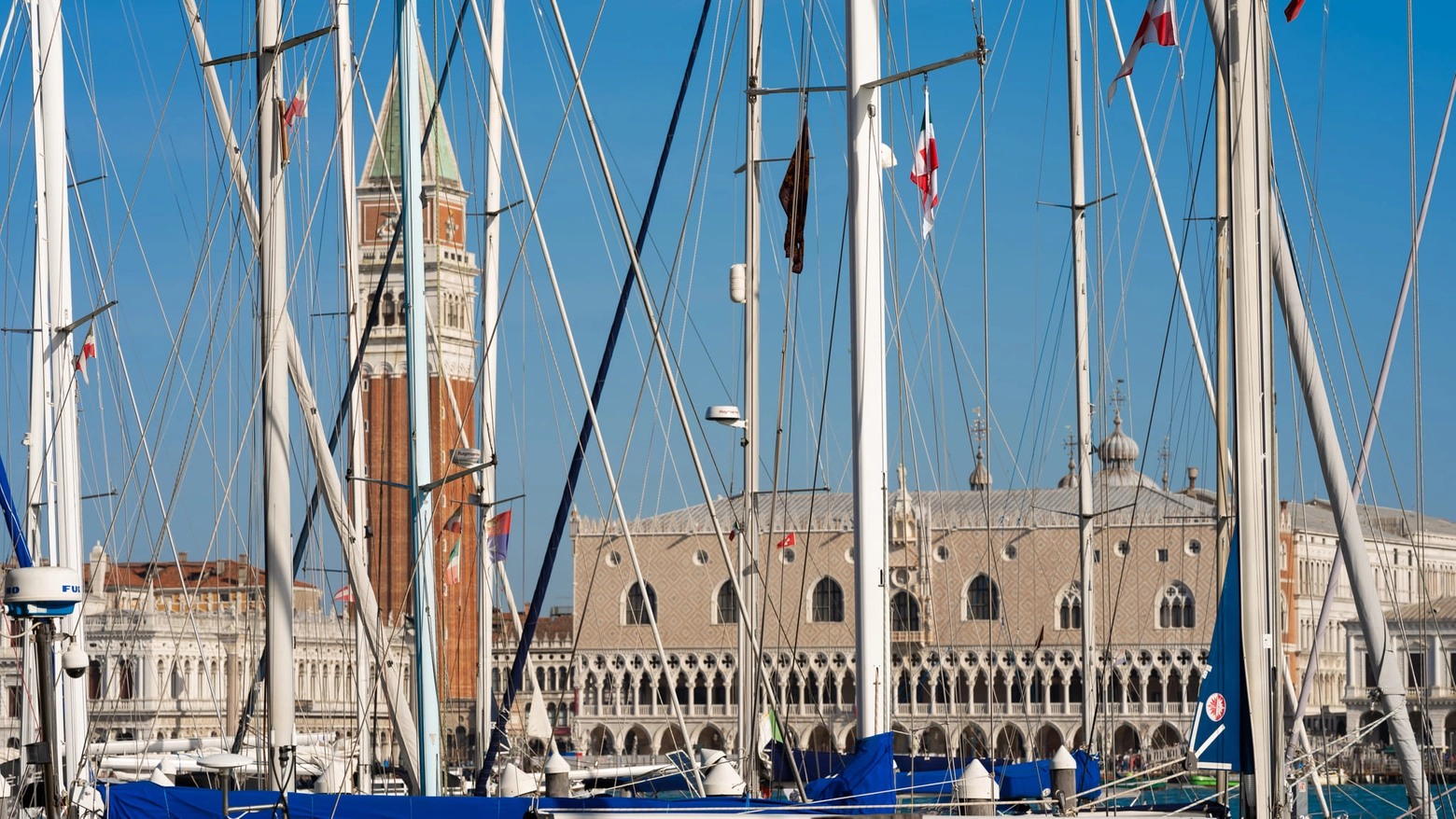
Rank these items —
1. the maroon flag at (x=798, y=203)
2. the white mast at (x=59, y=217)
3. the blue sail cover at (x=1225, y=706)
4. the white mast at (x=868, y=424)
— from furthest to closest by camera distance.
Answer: the white mast at (x=59, y=217) → the maroon flag at (x=798, y=203) → the white mast at (x=868, y=424) → the blue sail cover at (x=1225, y=706)

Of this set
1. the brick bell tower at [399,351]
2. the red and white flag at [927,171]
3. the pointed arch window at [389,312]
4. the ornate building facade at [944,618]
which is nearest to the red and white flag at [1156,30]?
the red and white flag at [927,171]

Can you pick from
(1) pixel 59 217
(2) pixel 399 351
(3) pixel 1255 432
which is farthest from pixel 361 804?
(2) pixel 399 351

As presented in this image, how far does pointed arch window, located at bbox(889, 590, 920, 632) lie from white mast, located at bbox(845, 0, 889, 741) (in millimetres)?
59818

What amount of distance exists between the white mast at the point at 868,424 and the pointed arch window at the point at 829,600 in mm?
61415

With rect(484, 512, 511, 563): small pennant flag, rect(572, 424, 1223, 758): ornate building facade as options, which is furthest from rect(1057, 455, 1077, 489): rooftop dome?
rect(484, 512, 511, 563): small pennant flag

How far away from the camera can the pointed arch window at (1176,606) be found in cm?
6775

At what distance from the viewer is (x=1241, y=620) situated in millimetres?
10297

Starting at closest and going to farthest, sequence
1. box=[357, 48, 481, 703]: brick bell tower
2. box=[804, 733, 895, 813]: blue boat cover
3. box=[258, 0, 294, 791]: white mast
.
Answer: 1. box=[804, 733, 895, 813]: blue boat cover
2. box=[258, 0, 294, 791]: white mast
3. box=[357, 48, 481, 703]: brick bell tower

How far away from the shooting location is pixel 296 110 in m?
17.8

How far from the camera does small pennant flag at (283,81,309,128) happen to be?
14.8 meters

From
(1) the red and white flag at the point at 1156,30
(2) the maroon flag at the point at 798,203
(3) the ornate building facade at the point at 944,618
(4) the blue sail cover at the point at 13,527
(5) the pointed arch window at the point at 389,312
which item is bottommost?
(3) the ornate building facade at the point at 944,618

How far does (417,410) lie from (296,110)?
18.4 feet

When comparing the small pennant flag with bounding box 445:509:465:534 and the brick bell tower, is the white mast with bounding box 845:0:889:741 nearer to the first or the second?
the small pennant flag with bounding box 445:509:465:534

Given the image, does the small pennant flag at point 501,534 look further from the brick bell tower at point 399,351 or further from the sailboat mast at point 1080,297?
the brick bell tower at point 399,351
